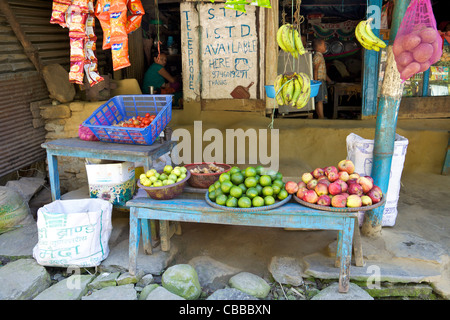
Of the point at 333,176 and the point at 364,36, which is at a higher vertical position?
the point at 364,36

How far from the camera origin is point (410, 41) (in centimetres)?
291

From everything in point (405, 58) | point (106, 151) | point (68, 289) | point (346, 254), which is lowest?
point (68, 289)

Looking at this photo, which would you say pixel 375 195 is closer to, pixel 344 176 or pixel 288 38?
pixel 344 176

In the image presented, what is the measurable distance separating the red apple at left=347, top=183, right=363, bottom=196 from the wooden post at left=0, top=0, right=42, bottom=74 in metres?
4.83

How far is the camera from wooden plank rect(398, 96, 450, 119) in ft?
21.1

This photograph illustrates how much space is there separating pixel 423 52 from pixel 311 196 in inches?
54.8

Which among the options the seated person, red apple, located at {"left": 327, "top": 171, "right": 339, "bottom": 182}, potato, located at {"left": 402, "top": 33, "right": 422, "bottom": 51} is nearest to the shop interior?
the seated person

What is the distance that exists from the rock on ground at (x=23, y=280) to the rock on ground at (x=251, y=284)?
5.74ft

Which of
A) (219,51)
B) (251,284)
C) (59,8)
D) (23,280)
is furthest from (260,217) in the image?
(219,51)

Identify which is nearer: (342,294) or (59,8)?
(342,294)

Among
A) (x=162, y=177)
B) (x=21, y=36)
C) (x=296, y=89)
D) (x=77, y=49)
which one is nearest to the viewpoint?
(x=296, y=89)

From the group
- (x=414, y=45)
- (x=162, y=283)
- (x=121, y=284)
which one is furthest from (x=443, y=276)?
(x=121, y=284)

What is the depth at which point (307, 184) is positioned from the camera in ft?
10.8

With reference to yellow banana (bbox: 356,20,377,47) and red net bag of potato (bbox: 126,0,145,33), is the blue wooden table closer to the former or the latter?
red net bag of potato (bbox: 126,0,145,33)
